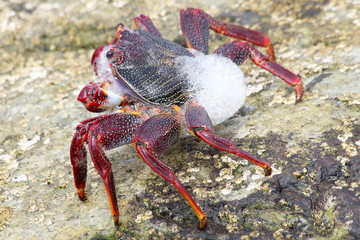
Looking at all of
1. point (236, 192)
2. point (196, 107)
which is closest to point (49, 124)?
point (196, 107)

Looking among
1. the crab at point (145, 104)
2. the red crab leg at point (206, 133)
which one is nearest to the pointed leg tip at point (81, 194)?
the crab at point (145, 104)

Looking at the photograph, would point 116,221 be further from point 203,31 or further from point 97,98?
point 203,31

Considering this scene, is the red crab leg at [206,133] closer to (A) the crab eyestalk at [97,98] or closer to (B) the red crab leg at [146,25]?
(A) the crab eyestalk at [97,98]

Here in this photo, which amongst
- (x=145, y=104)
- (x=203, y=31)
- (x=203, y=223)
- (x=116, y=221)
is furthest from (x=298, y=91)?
(x=116, y=221)

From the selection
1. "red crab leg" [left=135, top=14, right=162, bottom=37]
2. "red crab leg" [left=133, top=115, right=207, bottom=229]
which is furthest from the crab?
"red crab leg" [left=135, top=14, right=162, bottom=37]

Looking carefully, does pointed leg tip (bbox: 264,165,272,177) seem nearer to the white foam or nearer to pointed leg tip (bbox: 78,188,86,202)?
the white foam

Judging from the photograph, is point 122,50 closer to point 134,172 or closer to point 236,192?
point 134,172
